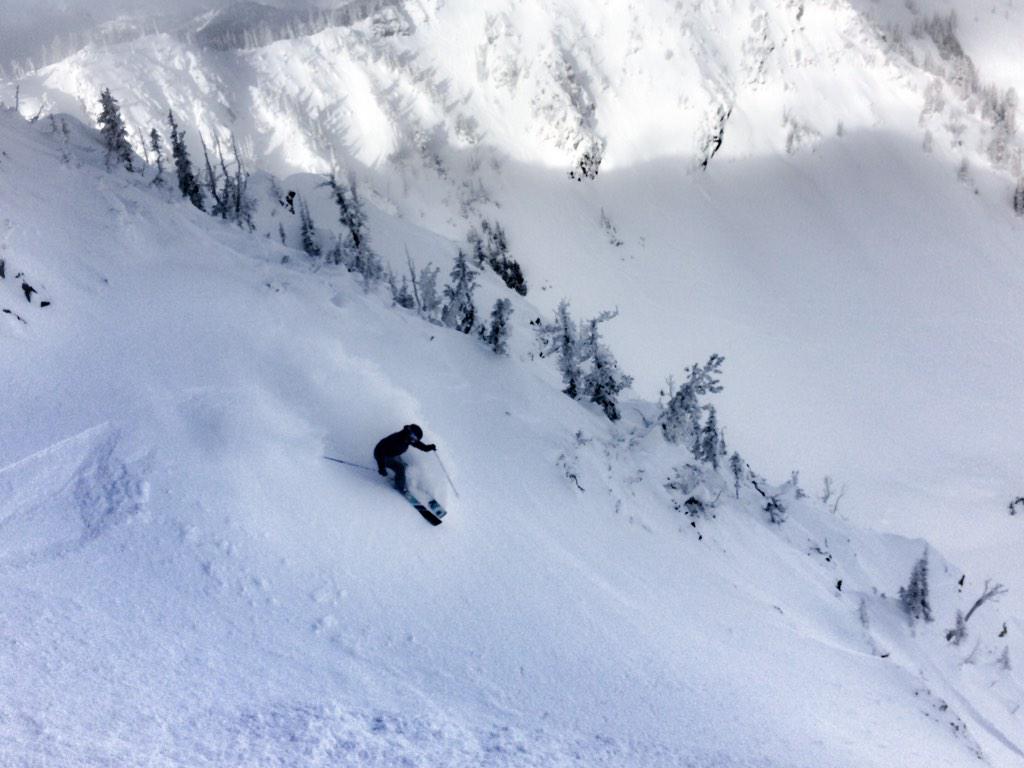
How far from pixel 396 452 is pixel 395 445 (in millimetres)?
87

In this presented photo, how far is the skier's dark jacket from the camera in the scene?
24.3ft

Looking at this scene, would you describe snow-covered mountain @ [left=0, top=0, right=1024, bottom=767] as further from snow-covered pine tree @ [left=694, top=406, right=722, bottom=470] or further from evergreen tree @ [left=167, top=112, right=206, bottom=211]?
evergreen tree @ [left=167, top=112, right=206, bottom=211]

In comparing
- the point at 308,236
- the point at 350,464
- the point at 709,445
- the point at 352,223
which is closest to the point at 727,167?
the point at 352,223

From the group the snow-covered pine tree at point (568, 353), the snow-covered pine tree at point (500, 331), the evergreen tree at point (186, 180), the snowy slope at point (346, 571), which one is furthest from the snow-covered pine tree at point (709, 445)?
the evergreen tree at point (186, 180)

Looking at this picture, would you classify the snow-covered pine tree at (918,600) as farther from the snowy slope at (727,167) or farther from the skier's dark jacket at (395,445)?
the snowy slope at (727,167)

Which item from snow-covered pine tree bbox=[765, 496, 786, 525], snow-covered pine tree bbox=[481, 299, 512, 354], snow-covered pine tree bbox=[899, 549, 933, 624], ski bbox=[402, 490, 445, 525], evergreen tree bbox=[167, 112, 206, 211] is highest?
evergreen tree bbox=[167, 112, 206, 211]

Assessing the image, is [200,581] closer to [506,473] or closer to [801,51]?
[506,473]

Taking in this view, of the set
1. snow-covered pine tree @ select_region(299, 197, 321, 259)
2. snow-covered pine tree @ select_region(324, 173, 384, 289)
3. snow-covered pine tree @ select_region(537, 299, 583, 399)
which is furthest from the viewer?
snow-covered pine tree @ select_region(324, 173, 384, 289)

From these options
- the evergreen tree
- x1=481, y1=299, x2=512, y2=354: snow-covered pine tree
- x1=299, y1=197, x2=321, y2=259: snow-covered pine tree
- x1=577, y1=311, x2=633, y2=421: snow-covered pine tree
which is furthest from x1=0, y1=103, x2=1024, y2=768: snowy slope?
the evergreen tree

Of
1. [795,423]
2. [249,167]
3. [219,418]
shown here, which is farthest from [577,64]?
[219,418]

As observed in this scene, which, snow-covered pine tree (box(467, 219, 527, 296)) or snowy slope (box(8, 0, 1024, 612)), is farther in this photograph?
snow-covered pine tree (box(467, 219, 527, 296))

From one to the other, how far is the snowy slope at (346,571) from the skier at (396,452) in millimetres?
221

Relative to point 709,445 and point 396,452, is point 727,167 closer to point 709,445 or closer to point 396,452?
point 709,445

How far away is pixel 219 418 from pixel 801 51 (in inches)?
2751
